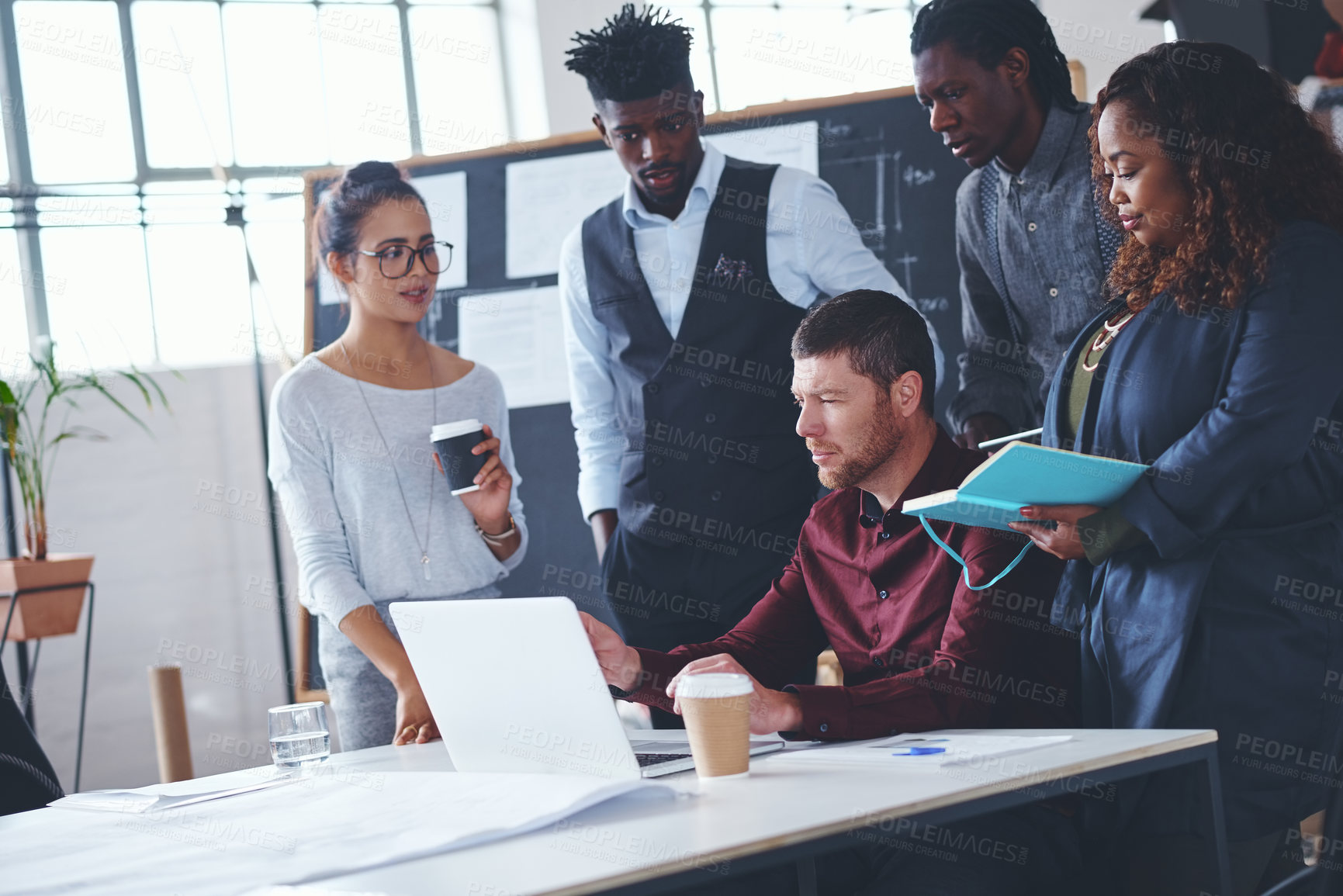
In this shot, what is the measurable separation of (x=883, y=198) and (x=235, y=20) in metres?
3.57

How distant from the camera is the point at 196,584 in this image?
188 inches

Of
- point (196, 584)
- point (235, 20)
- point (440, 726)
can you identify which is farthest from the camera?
point (235, 20)

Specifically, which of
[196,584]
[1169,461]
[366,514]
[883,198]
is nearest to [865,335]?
[1169,461]

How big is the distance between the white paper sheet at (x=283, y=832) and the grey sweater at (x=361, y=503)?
0.91 metres

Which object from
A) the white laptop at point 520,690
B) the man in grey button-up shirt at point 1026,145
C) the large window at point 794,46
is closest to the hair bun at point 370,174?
the man in grey button-up shirt at point 1026,145

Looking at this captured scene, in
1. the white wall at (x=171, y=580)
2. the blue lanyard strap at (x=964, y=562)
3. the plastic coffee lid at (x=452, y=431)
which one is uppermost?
the plastic coffee lid at (x=452, y=431)

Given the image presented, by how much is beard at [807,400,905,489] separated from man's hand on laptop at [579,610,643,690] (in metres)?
0.40

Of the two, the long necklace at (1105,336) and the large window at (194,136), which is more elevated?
the large window at (194,136)

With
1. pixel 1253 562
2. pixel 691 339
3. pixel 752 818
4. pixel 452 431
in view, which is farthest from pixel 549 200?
pixel 752 818

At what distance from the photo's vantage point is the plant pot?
362cm

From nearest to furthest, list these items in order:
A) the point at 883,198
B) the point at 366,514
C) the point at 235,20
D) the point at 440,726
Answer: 1. the point at 440,726
2. the point at 366,514
3. the point at 883,198
4. the point at 235,20

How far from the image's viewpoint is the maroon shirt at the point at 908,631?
1.51 m

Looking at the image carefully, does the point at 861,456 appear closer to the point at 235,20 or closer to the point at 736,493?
the point at 736,493

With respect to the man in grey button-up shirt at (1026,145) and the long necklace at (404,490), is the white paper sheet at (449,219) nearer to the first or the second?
the long necklace at (404,490)
